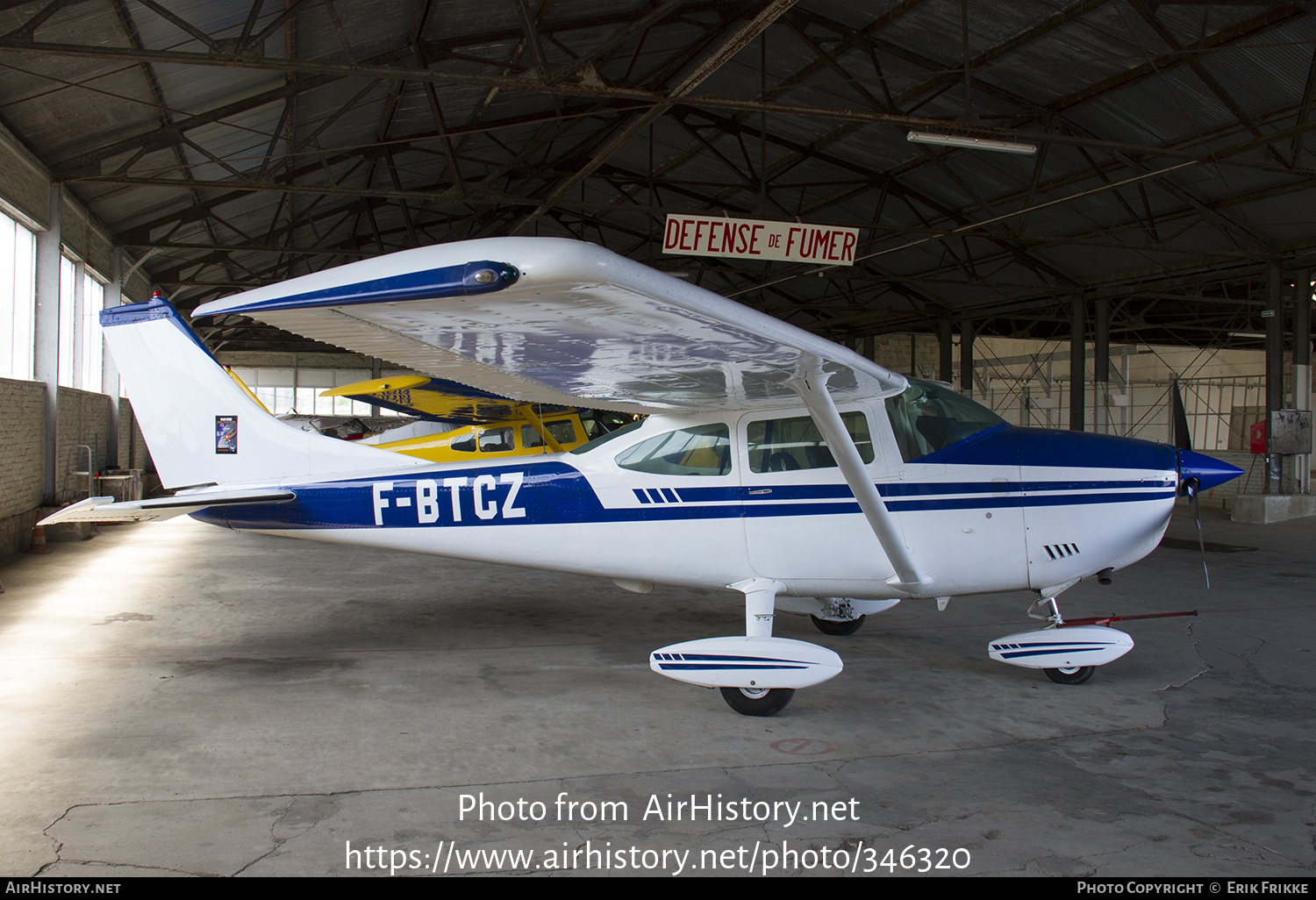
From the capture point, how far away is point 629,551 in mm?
5488

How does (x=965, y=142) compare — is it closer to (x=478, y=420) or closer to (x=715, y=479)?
(x=715, y=479)

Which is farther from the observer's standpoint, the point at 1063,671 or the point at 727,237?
the point at 727,237

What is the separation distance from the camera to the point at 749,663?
4449 millimetres

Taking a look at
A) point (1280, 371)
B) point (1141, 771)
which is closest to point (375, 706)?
point (1141, 771)

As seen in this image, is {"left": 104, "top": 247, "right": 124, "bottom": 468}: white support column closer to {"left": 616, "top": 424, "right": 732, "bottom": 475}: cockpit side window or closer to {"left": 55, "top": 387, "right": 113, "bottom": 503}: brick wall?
{"left": 55, "top": 387, "right": 113, "bottom": 503}: brick wall

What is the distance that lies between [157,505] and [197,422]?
1.47m

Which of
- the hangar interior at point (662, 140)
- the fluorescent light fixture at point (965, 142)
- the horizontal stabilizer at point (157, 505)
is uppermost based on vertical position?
the hangar interior at point (662, 140)

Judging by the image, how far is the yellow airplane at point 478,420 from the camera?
11781mm

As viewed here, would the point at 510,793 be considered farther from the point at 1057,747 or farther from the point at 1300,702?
the point at 1300,702

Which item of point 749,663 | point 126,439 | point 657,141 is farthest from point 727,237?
point 126,439

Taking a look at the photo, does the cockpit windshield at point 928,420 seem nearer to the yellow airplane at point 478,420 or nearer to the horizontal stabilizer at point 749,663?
the horizontal stabilizer at point 749,663

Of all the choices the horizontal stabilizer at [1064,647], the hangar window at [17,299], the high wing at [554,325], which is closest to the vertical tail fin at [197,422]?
the high wing at [554,325]

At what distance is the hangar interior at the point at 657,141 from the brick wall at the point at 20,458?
0.06 meters

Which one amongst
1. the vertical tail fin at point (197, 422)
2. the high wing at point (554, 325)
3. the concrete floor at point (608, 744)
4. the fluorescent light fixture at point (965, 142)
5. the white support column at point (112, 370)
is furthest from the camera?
the white support column at point (112, 370)
